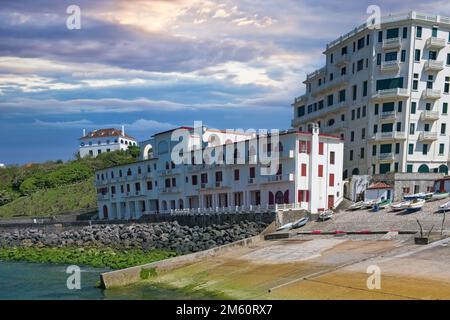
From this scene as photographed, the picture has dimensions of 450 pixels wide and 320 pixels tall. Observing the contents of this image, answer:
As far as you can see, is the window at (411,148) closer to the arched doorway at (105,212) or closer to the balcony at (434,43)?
the balcony at (434,43)

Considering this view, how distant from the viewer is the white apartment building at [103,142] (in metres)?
123

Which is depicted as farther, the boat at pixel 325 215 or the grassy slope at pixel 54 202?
the grassy slope at pixel 54 202

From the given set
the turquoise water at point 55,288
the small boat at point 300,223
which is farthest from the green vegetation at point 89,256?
the small boat at point 300,223

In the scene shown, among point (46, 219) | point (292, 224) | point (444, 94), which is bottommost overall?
point (46, 219)

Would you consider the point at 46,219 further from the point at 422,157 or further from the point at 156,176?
the point at 422,157

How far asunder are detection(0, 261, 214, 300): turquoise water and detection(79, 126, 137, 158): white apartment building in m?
88.3

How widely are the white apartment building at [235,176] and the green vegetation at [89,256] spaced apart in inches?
425

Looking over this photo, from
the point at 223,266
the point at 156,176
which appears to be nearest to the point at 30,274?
the point at 223,266

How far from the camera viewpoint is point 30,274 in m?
31.6

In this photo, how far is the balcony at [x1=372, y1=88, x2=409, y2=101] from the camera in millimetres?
46562

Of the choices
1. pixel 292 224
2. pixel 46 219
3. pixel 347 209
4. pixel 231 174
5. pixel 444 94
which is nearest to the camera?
pixel 292 224

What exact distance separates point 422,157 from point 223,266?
3468 centimetres

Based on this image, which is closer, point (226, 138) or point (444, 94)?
point (444, 94)
